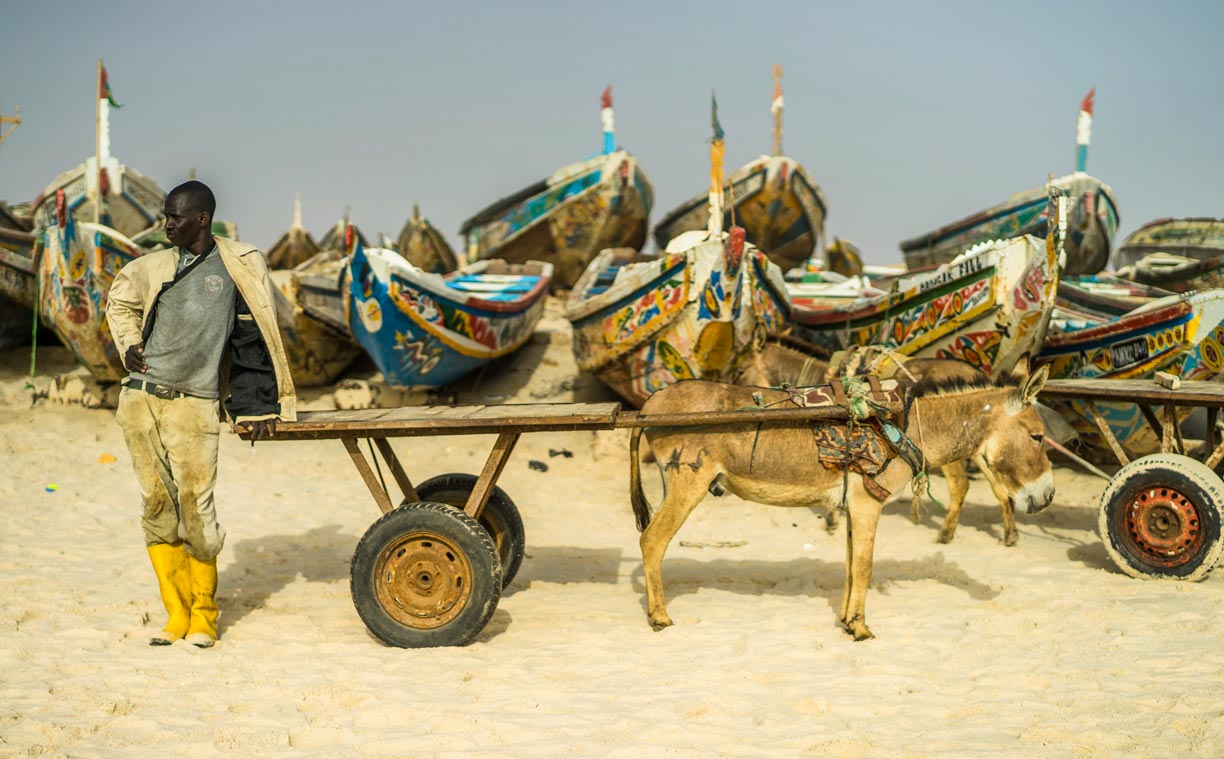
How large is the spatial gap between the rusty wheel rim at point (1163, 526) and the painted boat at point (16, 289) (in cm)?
1307

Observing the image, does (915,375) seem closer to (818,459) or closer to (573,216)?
(818,459)

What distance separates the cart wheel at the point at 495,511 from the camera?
610cm

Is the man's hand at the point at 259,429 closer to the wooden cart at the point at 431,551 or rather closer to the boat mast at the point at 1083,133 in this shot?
the wooden cart at the point at 431,551

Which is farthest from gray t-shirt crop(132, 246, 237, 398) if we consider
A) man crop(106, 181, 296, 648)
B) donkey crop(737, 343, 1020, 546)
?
donkey crop(737, 343, 1020, 546)

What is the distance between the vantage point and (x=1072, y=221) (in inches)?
632

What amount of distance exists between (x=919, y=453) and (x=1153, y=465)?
7.62 feet

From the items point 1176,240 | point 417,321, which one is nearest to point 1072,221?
point 1176,240

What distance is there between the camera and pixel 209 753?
11.5ft

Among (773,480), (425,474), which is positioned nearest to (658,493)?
(425,474)

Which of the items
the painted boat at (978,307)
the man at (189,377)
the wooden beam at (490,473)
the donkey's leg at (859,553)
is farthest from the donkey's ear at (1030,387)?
the man at (189,377)

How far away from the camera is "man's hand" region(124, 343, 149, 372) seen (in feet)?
15.8

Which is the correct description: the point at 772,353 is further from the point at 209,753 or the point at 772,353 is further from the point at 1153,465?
the point at 209,753

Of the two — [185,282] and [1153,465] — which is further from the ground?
[185,282]

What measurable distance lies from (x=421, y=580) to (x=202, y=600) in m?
1.28
